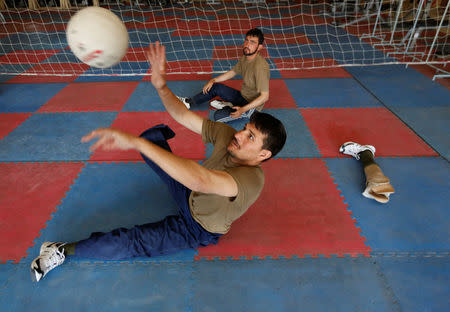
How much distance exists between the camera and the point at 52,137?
424 centimetres

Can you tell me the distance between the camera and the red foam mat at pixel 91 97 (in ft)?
16.7

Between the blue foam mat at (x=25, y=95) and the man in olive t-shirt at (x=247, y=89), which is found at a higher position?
the man in olive t-shirt at (x=247, y=89)

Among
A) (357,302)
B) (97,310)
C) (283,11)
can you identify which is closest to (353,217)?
(357,302)

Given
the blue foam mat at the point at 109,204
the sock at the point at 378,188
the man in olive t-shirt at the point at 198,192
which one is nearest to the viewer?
the man in olive t-shirt at the point at 198,192

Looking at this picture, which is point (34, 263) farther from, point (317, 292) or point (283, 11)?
point (283, 11)

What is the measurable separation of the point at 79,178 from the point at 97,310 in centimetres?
179

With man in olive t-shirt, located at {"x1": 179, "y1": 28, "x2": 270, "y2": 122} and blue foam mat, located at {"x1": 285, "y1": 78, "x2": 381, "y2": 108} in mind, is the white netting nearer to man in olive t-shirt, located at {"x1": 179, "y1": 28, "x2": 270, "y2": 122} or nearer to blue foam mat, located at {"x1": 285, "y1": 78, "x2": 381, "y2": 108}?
blue foam mat, located at {"x1": 285, "y1": 78, "x2": 381, "y2": 108}

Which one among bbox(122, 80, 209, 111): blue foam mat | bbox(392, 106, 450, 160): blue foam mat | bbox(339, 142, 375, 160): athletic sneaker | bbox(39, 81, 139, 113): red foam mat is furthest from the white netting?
bbox(339, 142, 375, 160): athletic sneaker

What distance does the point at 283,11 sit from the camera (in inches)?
622

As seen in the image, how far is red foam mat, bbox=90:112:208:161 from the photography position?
3.84 metres

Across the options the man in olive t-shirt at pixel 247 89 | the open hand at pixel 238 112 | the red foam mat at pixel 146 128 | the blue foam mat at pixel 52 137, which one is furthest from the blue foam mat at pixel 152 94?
the open hand at pixel 238 112

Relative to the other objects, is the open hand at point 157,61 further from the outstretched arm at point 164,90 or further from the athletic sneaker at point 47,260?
the athletic sneaker at point 47,260

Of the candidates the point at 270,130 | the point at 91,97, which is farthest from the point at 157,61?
the point at 91,97

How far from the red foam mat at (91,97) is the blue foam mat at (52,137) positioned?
0.25 m
